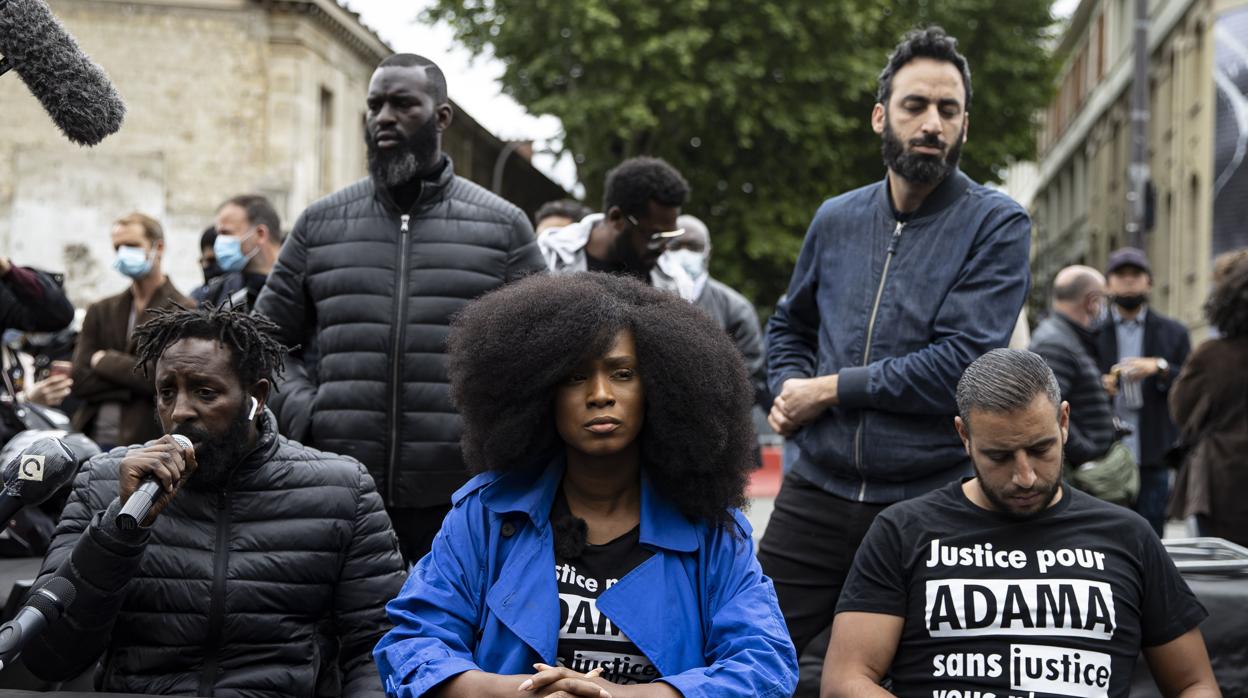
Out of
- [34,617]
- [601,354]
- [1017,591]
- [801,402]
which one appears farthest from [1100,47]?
[34,617]

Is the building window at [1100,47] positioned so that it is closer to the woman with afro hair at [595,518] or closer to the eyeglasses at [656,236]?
the eyeglasses at [656,236]

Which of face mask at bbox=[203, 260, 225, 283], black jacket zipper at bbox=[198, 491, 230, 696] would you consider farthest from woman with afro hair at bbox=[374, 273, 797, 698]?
face mask at bbox=[203, 260, 225, 283]

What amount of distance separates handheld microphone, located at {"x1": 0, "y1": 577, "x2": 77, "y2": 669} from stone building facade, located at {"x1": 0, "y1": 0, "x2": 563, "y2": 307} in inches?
1070

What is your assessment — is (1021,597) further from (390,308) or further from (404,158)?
(404,158)

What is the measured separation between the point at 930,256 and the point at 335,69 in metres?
28.8

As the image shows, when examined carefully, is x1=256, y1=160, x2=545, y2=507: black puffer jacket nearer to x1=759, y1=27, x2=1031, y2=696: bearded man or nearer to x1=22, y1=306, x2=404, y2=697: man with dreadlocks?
x1=22, y1=306, x2=404, y2=697: man with dreadlocks

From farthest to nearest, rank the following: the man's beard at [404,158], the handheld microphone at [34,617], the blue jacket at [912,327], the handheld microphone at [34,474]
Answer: the man's beard at [404,158]
the blue jacket at [912,327]
the handheld microphone at [34,474]
the handheld microphone at [34,617]

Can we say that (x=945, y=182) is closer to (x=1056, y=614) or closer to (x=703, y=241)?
(x=1056, y=614)

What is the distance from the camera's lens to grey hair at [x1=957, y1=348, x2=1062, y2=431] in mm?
3924

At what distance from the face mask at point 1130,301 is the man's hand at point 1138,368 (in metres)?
0.48

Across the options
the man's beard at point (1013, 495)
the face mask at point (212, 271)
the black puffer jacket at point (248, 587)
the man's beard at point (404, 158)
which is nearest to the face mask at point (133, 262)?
the face mask at point (212, 271)

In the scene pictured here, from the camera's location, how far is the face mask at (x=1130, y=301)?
9.29 meters

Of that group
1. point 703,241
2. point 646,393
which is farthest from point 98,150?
point 646,393

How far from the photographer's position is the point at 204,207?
30078 millimetres
